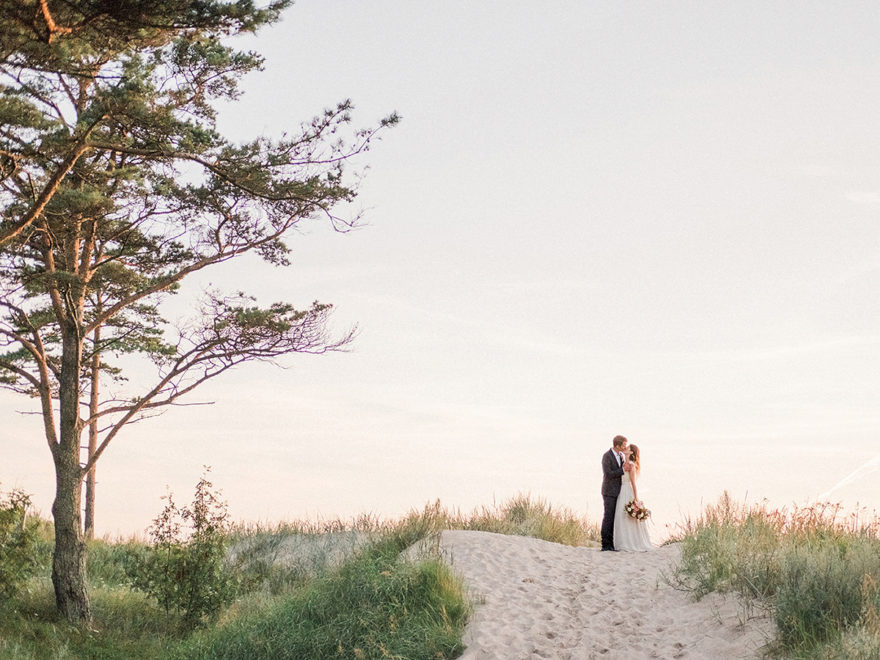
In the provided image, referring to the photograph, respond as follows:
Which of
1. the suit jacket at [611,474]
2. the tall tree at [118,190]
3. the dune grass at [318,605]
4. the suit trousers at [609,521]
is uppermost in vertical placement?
the tall tree at [118,190]

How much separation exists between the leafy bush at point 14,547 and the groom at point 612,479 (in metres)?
10.4

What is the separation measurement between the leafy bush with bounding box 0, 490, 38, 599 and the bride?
34.8 ft

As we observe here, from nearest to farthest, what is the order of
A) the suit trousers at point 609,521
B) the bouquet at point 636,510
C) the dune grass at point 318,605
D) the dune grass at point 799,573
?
the dune grass at point 799,573, the dune grass at point 318,605, the bouquet at point 636,510, the suit trousers at point 609,521

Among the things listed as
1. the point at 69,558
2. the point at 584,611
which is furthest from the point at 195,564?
the point at 584,611

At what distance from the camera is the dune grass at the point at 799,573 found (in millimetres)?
8492

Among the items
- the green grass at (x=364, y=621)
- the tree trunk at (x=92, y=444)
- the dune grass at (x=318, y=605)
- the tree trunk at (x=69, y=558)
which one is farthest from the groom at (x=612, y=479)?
the tree trunk at (x=92, y=444)

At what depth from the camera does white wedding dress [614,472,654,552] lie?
15883 mm

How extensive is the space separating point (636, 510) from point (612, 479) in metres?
0.77

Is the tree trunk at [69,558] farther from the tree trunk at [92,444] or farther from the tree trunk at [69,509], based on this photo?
the tree trunk at [92,444]

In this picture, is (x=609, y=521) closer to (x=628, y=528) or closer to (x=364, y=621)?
(x=628, y=528)

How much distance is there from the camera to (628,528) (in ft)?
52.3

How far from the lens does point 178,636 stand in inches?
549

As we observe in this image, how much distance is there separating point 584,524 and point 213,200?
11.4m

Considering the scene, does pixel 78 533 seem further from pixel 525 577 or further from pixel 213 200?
pixel 525 577
